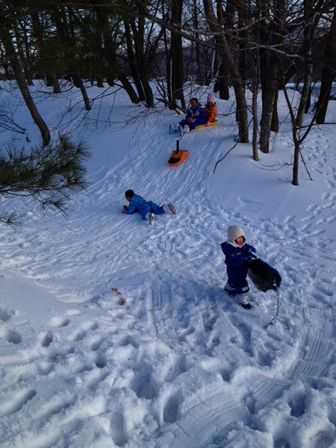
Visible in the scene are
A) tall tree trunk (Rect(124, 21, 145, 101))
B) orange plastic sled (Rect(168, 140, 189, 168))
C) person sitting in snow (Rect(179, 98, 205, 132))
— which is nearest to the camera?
orange plastic sled (Rect(168, 140, 189, 168))

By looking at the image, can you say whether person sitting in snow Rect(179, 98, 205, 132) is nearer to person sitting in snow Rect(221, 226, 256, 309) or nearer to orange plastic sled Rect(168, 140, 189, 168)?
orange plastic sled Rect(168, 140, 189, 168)

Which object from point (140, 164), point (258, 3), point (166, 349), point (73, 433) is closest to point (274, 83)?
point (258, 3)

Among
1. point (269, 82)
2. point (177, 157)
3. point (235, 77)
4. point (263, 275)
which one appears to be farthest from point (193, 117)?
point (263, 275)

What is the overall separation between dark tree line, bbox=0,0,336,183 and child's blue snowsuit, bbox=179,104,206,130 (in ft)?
2.50

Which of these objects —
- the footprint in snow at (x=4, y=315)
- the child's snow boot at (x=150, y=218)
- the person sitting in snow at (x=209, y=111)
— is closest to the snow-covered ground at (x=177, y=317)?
the footprint in snow at (x=4, y=315)

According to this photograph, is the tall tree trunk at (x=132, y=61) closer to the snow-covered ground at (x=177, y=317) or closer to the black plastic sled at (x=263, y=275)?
the snow-covered ground at (x=177, y=317)

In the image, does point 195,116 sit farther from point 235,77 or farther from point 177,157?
point 235,77

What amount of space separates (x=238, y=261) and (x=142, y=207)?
3.77 meters

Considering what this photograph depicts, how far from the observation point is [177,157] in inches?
384

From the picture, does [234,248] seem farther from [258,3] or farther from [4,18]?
[258,3]

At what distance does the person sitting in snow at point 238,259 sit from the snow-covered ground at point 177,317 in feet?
0.67

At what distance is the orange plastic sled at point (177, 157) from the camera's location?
31.9ft

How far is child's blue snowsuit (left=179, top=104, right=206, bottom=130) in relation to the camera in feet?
34.6

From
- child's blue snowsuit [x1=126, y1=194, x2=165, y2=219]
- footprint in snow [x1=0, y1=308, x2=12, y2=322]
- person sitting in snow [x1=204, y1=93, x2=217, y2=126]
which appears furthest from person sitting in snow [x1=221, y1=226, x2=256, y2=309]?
person sitting in snow [x1=204, y1=93, x2=217, y2=126]
